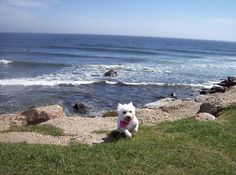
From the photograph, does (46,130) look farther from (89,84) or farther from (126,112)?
(89,84)

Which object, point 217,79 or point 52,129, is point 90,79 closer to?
point 217,79

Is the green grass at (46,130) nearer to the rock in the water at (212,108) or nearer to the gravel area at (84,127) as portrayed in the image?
the gravel area at (84,127)

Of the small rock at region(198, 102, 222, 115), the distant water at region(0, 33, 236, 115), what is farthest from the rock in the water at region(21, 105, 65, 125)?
the small rock at region(198, 102, 222, 115)

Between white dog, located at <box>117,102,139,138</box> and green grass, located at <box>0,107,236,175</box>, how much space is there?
0.30 m

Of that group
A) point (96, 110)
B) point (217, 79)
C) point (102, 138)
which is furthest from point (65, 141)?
point (217, 79)

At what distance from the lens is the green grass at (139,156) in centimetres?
888

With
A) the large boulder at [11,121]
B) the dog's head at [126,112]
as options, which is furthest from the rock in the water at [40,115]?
the dog's head at [126,112]

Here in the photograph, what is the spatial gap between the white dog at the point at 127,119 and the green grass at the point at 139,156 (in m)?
0.30

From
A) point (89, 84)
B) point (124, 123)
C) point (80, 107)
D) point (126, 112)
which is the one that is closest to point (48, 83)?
point (89, 84)

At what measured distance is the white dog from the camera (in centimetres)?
1117

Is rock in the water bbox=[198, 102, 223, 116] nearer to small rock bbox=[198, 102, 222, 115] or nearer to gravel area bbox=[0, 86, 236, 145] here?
small rock bbox=[198, 102, 222, 115]

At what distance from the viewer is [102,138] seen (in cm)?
1260

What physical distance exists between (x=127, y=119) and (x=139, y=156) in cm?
192

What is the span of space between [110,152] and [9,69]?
117ft
